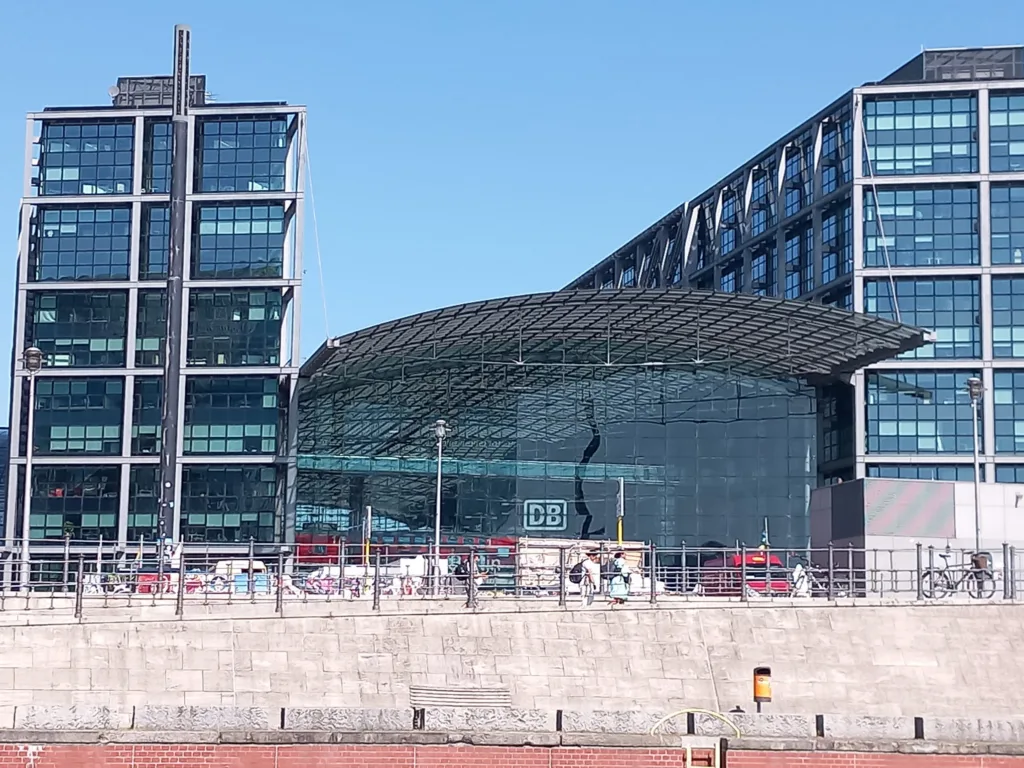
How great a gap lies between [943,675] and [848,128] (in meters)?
36.3

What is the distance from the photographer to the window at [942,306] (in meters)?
63.3

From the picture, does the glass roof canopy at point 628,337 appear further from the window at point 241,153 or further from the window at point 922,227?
the window at point 241,153

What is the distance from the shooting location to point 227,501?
58.7 m

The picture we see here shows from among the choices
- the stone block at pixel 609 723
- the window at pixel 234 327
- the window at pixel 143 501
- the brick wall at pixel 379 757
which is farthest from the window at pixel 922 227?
the stone block at pixel 609 723

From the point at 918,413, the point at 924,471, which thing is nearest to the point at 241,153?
the point at 918,413

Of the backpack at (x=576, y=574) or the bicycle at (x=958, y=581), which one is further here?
the bicycle at (x=958, y=581)

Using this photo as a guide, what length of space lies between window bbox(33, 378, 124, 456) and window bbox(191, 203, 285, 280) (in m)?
5.62

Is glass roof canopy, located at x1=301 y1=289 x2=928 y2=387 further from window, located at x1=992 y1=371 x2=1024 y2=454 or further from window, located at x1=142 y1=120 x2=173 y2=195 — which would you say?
window, located at x1=142 y1=120 x2=173 y2=195

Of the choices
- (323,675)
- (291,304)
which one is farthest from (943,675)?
(291,304)

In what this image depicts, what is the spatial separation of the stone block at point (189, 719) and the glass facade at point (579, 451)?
43422 millimetres

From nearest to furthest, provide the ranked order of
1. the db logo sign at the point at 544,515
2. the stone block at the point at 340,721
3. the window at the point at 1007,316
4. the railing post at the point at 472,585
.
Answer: the stone block at the point at 340,721, the railing post at the point at 472,585, the db logo sign at the point at 544,515, the window at the point at 1007,316

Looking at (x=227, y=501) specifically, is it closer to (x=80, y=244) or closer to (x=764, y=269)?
(x=80, y=244)

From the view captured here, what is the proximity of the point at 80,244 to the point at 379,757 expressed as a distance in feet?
151

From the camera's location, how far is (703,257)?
80750 millimetres
